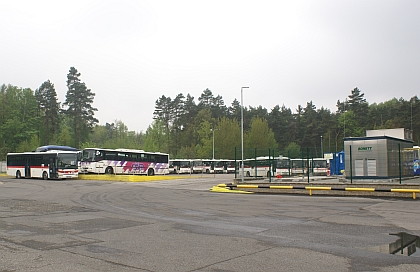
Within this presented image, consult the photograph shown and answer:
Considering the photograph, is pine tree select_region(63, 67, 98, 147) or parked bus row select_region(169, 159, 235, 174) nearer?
parked bus row select_region(169, 159, 235, 174)

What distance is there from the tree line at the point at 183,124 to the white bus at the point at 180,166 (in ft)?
31.4

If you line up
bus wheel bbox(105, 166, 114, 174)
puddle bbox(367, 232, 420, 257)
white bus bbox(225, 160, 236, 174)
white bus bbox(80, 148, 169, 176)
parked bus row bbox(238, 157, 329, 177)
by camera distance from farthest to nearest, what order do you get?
white bus bbox(225, 160, 236, 174) < bus wheel bbox(105, 166, 114, 174) < white bus bbox(80, 148, 169, 176) < parked bus row bbox(238, 157, 329, 177) < puddle bbox(367, 232, 420, 257)

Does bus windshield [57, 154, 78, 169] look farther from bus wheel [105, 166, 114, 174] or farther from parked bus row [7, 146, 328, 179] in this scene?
bus wheel [105, 166, 114, 174]

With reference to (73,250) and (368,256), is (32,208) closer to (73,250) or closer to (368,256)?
(73,250)

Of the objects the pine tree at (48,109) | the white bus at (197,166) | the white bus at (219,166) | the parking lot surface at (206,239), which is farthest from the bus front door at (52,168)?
the pine tree at (48,109)

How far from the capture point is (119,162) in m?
A: 47.5

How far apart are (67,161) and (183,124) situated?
221 ft

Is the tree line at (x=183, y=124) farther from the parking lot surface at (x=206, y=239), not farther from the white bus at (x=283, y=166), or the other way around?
the parking lot surface at (x=206, y=239)

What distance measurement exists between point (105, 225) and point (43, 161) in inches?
1339

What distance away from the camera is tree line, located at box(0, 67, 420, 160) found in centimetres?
8350

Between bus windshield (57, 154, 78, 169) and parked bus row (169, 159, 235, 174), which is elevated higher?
bus windshield (57, 154, 78, 169)

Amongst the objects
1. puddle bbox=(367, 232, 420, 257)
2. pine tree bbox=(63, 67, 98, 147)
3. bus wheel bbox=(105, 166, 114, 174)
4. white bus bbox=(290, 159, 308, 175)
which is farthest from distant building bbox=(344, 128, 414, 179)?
pine tree bbox=(63, 67, 98, 147)

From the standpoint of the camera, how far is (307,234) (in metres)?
9.86

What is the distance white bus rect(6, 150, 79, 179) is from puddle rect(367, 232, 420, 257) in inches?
1453
